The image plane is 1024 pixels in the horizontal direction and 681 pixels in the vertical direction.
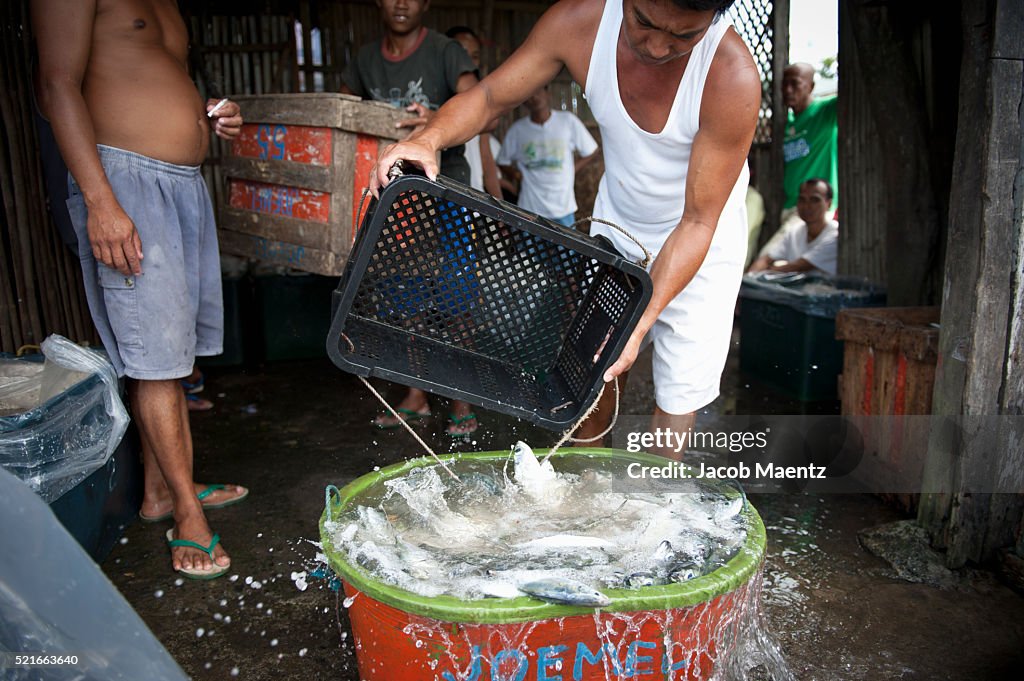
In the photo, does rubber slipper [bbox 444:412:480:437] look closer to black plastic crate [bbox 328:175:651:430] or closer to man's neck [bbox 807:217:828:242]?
black plastic crate [bbox 328:175:651:430]

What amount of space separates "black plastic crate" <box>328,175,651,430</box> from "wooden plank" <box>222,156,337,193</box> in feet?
3.11

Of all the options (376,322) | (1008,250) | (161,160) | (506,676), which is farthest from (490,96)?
(1008,250)

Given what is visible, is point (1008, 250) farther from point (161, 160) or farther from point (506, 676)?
point (161, 160)

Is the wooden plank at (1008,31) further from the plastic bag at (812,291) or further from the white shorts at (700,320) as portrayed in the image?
the plastic bag at (812,291)

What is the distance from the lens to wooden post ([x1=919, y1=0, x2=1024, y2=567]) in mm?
2287

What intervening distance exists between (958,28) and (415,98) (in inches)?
95.4

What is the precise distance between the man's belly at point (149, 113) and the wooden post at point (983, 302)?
2.50 m

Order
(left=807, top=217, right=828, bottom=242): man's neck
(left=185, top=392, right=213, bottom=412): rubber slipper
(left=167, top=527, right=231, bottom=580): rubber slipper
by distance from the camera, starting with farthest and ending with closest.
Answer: (left=807, top=217, right=828, bottom=242): man's neck
(left=185, top=392, right=213, bottom=412): rubber slipper
(left=167, top=527, right=231, bottom=580): rubber slipper

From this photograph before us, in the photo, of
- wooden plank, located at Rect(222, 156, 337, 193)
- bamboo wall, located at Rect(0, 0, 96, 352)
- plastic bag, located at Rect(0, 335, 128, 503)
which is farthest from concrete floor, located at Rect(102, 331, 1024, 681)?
wooden plank, located at Rect(222, 156, 337, 193)

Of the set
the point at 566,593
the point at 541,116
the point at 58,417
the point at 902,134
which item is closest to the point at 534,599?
the point at 566,593

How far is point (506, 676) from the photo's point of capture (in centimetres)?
143

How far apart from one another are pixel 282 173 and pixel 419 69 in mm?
1008

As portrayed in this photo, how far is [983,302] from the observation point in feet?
7.77

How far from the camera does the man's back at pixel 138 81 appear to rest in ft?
7.26
